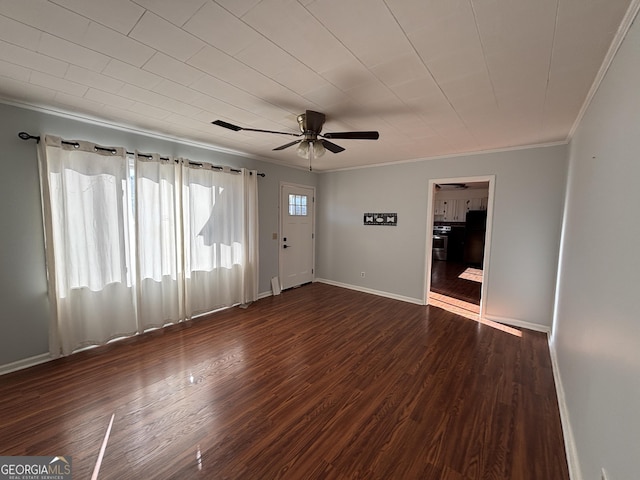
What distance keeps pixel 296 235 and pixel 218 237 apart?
1834 millimetres

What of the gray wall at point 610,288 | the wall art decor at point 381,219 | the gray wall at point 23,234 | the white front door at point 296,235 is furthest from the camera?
the white front door at point 296,235

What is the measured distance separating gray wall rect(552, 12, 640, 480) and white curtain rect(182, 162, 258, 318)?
4.01 metres

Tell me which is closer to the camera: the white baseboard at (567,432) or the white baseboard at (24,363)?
the white baseboard at (567,432)

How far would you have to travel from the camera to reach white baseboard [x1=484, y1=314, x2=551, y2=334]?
3.50 metres

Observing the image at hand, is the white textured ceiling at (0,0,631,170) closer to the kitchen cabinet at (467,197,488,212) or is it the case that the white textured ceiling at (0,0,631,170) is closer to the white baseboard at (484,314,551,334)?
the white baseboard at (484,314,551,334)

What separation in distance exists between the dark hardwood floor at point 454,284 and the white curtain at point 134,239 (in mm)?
4078

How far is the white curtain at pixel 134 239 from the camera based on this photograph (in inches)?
104

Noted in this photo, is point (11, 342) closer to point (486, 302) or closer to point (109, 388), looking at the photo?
point (109, 388)

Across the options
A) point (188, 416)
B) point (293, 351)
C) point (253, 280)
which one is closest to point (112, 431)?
point (188, 416)

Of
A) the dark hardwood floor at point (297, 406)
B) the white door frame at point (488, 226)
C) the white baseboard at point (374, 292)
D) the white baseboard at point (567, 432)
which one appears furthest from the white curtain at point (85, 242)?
the white door frame at point (488, 226)

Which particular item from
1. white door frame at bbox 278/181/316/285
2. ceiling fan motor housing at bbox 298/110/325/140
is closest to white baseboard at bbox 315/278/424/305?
white door frame at bbox 278/181/316/285

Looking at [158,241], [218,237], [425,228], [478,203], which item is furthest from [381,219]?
[478,203]

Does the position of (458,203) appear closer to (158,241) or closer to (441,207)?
(441,207)

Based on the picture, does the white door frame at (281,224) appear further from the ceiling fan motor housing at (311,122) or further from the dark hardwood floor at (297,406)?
the ceiling fan motor housing at (311,122)
